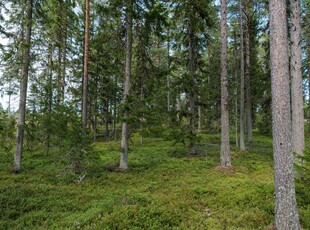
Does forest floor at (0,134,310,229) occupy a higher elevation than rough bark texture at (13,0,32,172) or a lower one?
lower

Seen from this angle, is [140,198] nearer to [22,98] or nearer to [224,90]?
[224,90]

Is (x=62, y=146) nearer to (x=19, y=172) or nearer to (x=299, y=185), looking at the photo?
(x=19, y=172)

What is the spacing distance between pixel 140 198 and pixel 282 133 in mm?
4166

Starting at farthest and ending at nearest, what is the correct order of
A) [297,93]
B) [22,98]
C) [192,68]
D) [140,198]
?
[192,68], [22,98], [297,93], [140,198]

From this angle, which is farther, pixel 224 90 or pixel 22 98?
pixel 224 90

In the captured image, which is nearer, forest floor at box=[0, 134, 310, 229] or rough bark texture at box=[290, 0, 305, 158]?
forest floor at box=[0, 134, 310, 229]

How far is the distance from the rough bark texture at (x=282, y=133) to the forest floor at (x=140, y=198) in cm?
75

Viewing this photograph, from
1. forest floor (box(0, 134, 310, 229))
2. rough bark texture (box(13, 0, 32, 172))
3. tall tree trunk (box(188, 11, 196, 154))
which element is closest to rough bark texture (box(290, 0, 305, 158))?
forest floor (box(0, 134, 310, 229))

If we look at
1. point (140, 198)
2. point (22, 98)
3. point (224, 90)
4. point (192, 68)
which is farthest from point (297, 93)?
point (22, 98)

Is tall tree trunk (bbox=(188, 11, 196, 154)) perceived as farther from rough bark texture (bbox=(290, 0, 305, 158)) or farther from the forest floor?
rough bark texture (bbox=(290, 0, 305, 158))

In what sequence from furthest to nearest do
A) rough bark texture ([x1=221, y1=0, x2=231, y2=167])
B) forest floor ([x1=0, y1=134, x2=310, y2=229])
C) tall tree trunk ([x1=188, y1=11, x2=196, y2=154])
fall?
tall tree trunk ([x1=188, y1=11, x2=196, y2=154]) → rough bark texture ([x1=221, y1=0, x2=231, y2=167]) → forest floor ([x1=0, y1=134, x2=310, y2=229])

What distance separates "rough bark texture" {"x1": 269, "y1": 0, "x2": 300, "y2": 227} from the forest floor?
2.47 ft

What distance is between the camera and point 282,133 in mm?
4504

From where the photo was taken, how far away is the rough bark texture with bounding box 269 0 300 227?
447 centimetres
